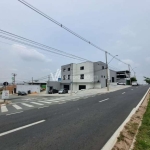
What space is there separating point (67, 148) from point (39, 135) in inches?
61.3

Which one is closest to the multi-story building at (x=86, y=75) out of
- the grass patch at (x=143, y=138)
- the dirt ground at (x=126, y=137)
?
the dirt ground at (x=126, y=137)

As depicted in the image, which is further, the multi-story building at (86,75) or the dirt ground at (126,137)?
the multi-story building at (86,75)

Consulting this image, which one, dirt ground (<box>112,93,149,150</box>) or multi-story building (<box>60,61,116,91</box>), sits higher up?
multi-story building (<box>60,61,116,91</box>)

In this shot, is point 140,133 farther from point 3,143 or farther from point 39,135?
point 3,143

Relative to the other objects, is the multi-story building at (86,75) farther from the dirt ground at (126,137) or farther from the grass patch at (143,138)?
the grass patch at (143,138)

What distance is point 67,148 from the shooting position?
14.3ft

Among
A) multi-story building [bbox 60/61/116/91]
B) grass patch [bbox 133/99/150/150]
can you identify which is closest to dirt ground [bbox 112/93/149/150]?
grass patch [bbox 133/99/150/150]

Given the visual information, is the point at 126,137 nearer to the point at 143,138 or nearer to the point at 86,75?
the point at 143,138

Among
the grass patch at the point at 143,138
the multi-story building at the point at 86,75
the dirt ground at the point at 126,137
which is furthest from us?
the multi-story building at the point at 86,75

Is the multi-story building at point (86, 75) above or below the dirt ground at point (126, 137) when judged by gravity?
above

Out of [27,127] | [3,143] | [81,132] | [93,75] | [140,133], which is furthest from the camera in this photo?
[93,75]

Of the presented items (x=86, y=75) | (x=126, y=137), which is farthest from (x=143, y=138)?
(x=86, y=75)

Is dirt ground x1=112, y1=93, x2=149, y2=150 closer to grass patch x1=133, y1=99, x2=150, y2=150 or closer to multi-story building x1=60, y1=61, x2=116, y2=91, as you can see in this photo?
grass patch x1=133, y1=99, x2=150, y2=150

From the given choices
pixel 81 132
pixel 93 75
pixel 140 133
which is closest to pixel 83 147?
pixel 81 132
